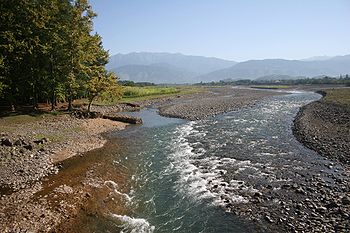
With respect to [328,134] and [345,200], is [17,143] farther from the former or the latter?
[328,134]

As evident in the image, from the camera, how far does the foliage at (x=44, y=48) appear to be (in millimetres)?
36281

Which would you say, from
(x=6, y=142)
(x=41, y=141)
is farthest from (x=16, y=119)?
(x=6, y=142)

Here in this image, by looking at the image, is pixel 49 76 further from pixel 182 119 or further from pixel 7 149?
pixel 182 119

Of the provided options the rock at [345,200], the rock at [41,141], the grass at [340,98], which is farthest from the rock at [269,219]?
the grass at [340,98]

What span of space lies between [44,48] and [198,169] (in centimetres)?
2735

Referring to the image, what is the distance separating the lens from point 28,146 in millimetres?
26156

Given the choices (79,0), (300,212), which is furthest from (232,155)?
(79,0)

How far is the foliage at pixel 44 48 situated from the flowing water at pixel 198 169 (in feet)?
44.2

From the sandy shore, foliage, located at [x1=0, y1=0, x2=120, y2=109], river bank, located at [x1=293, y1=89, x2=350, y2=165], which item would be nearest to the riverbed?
river bank, located at [x1=293, y1=89, x2=350, y2=165]

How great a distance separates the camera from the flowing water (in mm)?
15937

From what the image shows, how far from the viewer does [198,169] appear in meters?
23.8

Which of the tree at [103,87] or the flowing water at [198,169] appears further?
the tree at [103,87]

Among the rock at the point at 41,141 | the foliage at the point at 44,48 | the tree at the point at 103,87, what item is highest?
the foliage at the point at 44,48

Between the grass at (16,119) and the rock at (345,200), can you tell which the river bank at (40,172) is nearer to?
the grass at (16,119)
